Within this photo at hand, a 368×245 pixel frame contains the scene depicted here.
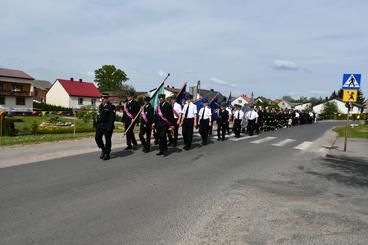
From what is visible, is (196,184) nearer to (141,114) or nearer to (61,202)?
(61,202)

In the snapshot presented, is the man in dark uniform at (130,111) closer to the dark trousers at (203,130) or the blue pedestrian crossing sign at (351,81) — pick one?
the dark trousers at (203,130)

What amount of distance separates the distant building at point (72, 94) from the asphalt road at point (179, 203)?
66.1 meters

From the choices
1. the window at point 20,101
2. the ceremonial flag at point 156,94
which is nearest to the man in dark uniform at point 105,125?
the ceremonial flag at point 156,94

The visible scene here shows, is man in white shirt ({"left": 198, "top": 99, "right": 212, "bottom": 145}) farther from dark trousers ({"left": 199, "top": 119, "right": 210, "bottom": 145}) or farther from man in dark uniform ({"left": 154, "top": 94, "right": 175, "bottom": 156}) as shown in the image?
man in dark uniform ({"left": 154, "top": 94, "right": 175, "bottom": 156})

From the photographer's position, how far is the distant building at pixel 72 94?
241 feet

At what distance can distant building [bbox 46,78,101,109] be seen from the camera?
73562 mm

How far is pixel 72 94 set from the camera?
73.3 m

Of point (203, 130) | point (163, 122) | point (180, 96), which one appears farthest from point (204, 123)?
point (163, 122)

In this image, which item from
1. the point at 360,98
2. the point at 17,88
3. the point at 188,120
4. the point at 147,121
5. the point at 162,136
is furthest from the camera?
the point at 360,98

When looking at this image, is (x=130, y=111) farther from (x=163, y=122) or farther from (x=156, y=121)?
(x=163, y=122)

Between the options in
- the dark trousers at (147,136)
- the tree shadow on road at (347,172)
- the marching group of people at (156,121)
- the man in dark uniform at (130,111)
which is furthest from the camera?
the man in dark uniform at (130,111)

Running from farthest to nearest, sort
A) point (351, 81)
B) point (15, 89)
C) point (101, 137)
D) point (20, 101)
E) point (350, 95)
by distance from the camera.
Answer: point (20, 101)
point (15, 89)
point (350, 95)
point (351, 81)
point (101, 137)

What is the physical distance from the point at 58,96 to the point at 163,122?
229 feet

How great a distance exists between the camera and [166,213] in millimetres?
5281
